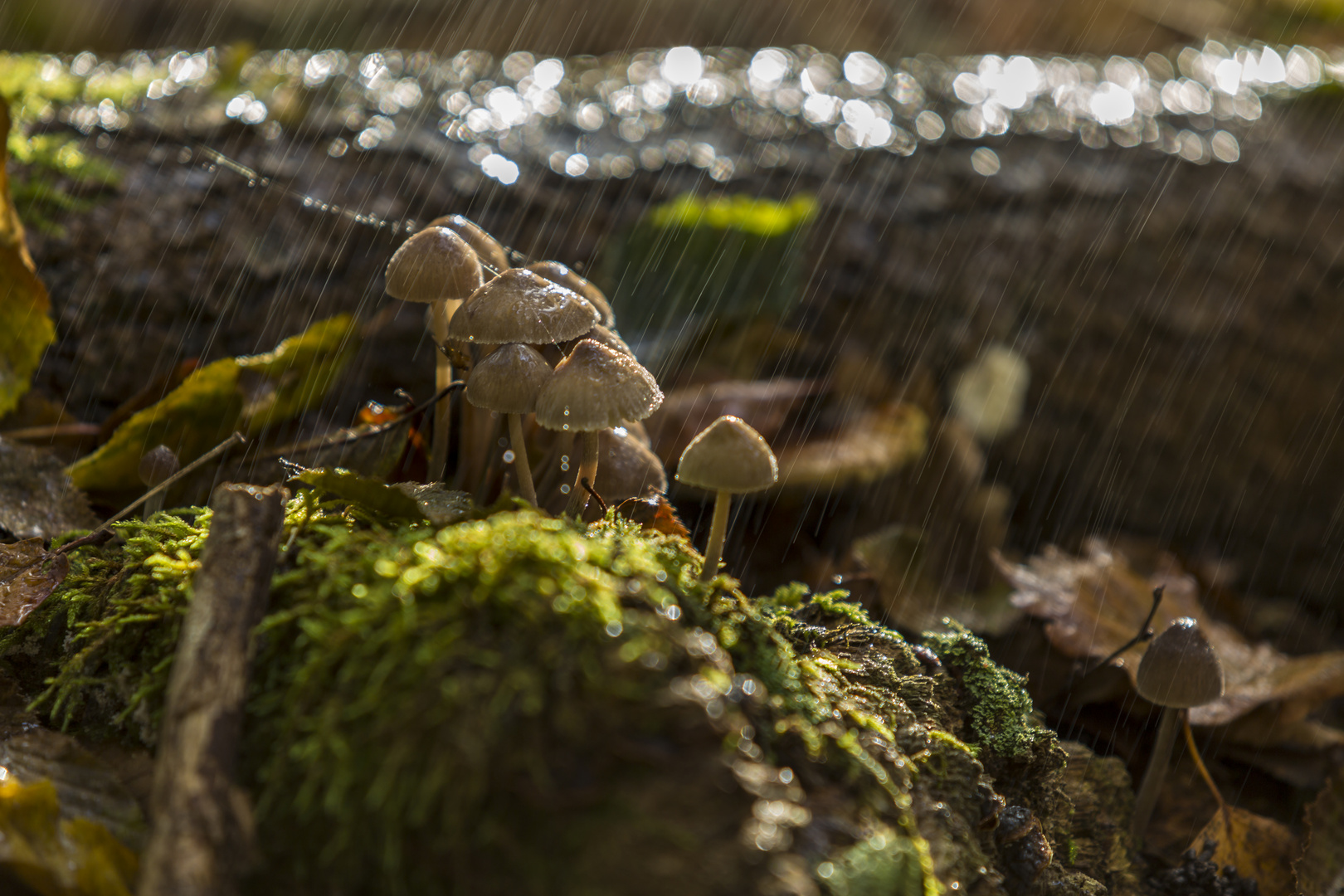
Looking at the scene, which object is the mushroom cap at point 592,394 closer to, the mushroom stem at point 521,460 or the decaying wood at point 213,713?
the mushroom stem at point 521,460

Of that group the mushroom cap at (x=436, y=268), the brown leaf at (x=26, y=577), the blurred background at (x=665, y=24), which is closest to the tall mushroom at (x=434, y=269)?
the mushroom cap at (x=436, y=268)

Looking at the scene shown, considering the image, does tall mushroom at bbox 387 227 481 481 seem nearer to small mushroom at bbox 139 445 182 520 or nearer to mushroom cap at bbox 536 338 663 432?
mushroom cap at bbox 536 338 663 432

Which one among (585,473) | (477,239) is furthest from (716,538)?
(477,239)

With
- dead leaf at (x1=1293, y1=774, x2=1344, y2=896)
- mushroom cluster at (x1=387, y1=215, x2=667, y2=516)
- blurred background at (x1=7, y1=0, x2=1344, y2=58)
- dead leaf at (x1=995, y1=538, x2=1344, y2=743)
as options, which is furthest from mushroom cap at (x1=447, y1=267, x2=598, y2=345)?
blurred background at (x1=7, y1=0, x2=1344, y2=58)

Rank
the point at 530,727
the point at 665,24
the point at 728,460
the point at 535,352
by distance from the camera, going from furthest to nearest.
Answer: the point at 665,24
the point at 535,352
the point at 728,460
the point at 530,727

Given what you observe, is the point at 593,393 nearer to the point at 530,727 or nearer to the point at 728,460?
the point at 728,460

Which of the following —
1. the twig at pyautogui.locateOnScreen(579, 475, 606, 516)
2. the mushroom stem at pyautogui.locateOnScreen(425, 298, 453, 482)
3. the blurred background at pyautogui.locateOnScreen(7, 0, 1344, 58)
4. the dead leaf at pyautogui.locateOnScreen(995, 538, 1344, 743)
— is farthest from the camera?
the blurred background at pyautogui.locateOnScreen(7, 0, 1344, 58)
